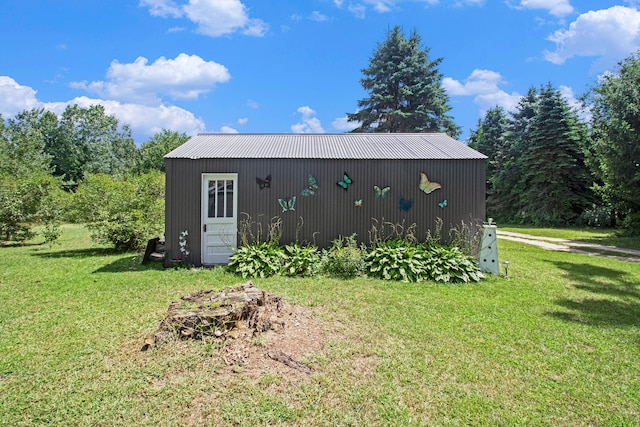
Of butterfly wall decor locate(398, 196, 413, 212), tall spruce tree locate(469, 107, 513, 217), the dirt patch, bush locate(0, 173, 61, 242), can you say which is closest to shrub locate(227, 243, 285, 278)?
the dirt patch

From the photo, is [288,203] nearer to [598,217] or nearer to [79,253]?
[79,253]

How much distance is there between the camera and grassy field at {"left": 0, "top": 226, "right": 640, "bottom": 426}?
260 centimetres

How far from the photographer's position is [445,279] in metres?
6.38

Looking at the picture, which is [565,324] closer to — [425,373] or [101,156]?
[425,373]

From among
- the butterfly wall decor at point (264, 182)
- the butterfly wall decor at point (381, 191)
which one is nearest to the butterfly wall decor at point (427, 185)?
the butterfly wall decor at point (381, 191)

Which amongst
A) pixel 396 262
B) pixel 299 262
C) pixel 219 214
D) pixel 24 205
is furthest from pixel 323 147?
pixel 24 205

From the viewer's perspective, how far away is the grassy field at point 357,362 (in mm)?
2596

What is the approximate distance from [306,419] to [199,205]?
568 cm

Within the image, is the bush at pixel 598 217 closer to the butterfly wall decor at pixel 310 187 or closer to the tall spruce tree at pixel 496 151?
the tall spruce tree at pixel 496 151

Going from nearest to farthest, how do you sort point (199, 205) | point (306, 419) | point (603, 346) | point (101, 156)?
point (306, 419) < point (603, 346) < point (199, 205) < point (101, 156)

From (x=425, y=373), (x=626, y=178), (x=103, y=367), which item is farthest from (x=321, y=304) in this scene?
(x=626, y=178)

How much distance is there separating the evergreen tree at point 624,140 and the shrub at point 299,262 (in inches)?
522

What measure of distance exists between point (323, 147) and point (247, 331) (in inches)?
220

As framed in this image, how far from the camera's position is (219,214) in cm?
750
